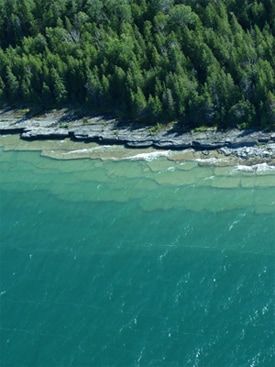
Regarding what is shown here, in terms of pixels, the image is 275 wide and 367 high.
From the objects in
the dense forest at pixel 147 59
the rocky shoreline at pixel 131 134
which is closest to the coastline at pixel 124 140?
the rocky shoreline at pixel 131 134

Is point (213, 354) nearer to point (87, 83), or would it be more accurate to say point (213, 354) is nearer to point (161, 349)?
point (161, 349)

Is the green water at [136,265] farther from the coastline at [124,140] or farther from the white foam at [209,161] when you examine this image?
the coastline at [124,140]

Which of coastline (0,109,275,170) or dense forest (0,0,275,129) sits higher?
dense forest (0,0,275,129)

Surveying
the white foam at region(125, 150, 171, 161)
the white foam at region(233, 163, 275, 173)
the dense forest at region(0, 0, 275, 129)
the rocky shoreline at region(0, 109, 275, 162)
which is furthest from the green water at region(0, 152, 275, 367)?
the dense forest at region(0, 0, 275, 129)

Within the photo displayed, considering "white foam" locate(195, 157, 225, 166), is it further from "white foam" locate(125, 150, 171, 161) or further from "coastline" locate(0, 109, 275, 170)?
"white foam" locate(125, 150, 171, 161)

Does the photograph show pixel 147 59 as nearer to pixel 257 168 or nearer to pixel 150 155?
pixel 150 155

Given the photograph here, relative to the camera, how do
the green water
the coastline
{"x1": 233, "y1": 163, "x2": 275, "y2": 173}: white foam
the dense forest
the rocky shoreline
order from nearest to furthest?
the green water, {"x1": 233, "y1": 163, "x2": 275, "y2": 173}: white foam, the coastline, the rocky shoreline, the dense forest

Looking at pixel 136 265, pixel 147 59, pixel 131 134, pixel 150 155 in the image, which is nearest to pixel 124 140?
pixel 131 134
